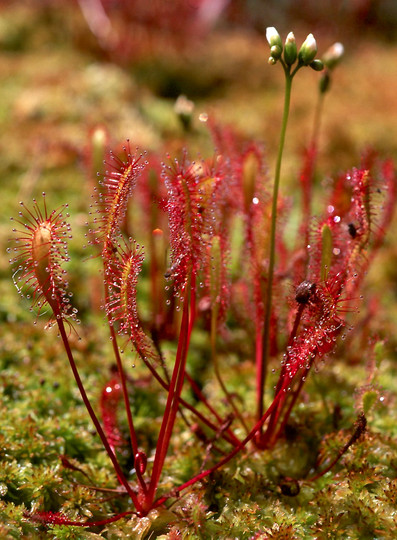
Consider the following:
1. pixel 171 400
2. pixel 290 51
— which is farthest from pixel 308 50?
pixel 171 400

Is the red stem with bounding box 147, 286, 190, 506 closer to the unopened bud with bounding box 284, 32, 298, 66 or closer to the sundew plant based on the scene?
the sundew plant

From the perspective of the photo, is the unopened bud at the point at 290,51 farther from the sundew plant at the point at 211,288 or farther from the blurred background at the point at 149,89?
the blurred background at the point at 149,89

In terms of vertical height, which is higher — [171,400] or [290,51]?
[290,51]

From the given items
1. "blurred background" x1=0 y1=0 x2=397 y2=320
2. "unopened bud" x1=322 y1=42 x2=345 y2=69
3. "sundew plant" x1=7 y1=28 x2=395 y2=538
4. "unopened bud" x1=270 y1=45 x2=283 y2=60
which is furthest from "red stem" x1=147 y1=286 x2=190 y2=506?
"unopened bud" x1=322 y1=42 x2=345 y2=69

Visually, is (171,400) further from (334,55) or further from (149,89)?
(149,89)

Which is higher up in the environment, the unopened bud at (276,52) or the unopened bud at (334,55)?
the unopened bud at (334,55)

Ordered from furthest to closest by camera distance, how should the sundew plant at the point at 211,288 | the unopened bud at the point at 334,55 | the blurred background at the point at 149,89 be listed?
the blurred background at the point at 149,89 → the unopened bud at the point at 334,55 → the sundew plant at the point at 211,288

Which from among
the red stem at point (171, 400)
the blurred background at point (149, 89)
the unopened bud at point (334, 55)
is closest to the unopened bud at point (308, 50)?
the red stem at point (171, 400)

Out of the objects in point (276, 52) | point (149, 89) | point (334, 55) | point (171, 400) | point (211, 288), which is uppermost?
point (149, 89)
